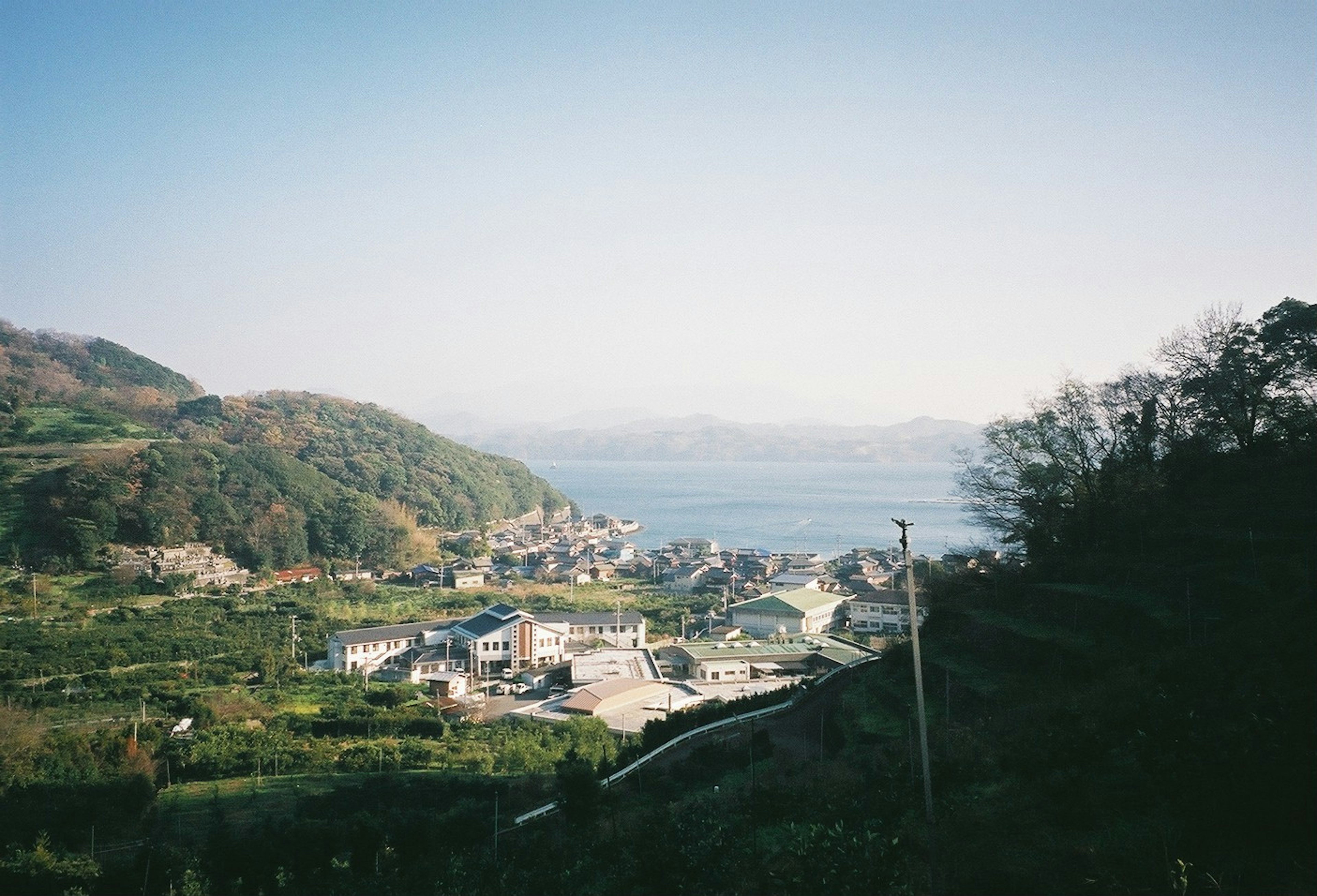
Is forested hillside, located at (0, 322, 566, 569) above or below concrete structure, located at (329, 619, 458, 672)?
above

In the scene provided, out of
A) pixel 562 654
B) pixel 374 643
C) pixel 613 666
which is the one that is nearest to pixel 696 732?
pixel 613 666

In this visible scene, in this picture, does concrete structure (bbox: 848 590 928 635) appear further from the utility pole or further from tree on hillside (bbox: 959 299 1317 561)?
the utility pole

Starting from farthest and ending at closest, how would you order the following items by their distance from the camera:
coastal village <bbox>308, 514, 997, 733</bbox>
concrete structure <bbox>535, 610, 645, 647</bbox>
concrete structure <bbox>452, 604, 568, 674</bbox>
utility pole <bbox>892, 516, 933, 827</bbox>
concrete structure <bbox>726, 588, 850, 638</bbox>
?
concrete structure <bbox>726, 588, 850, 638</bbox> → concrete structure <bbox>535, 610, 645, 647</bbox> → concrete structure <bbox>452, 604, 568, 674</bbox> → coastal village <bbox>308, 514, 997, 733</bbox> → utility pole <bbox>892, 516, 933, 827</bbox>

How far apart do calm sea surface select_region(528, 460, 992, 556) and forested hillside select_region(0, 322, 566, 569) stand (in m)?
9.62

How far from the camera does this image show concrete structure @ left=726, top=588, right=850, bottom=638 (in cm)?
1989

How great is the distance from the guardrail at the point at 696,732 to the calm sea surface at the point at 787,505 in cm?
293

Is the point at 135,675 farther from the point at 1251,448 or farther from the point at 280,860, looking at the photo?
the point at 1251,448

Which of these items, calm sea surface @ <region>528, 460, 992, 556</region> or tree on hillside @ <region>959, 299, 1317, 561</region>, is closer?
tree on hillside @ <region>959, 299, 1317, 561</region>

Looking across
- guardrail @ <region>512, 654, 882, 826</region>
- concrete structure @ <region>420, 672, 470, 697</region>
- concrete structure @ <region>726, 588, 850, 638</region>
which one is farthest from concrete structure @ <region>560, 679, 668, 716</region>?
concrete structure @ <region>726, 588, 850, 638</region>

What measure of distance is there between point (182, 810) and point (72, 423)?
2962 cm

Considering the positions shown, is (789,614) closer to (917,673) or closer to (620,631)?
(620,631)

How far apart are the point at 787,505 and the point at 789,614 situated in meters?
34.9

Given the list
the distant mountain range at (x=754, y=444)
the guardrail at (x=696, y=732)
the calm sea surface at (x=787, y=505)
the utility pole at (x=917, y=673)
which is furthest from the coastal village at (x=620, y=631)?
the distant mountain range at (x=754, y=444)

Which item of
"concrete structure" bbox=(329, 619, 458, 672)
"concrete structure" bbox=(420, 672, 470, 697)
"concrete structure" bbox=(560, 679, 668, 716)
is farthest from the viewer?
"concrete structure" bbox=(329, 619, 458, 672)
